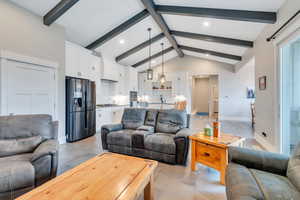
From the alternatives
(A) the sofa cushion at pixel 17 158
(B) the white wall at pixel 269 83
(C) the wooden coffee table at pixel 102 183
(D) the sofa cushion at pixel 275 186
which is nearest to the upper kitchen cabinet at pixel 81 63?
(A) the sofa cushion at pixel 17 158

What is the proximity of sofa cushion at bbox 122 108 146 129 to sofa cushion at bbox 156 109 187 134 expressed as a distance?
1.36ft

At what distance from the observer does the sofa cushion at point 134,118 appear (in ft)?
11.4

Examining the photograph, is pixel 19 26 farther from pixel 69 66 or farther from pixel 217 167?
pixel 217 167

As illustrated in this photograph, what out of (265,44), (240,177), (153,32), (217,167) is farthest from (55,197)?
(153,32)

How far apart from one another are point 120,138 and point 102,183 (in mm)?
1762

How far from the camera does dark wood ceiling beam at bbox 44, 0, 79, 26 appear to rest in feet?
10.2

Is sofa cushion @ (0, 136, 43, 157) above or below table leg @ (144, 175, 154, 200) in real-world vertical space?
above

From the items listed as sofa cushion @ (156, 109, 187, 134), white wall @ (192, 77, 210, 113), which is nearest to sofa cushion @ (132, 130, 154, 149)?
sofa cushion @ (156, 109, 187, 134)

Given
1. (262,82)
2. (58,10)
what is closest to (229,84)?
(262,82)

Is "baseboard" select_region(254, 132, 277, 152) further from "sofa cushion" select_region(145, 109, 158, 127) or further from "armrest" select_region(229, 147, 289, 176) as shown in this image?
"sofa cushion" select_region(145, 109, 158, 127)

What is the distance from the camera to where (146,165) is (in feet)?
5.30

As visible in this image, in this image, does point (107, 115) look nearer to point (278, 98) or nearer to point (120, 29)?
point (120, 29)

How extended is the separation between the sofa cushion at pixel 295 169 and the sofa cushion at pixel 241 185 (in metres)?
0.31

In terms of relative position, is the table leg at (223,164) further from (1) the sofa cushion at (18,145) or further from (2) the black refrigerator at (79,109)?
(2) the black refrigerator at (79,109)
